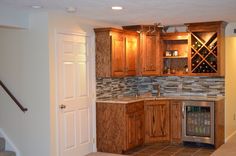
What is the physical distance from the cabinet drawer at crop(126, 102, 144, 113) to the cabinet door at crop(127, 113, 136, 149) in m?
0.09

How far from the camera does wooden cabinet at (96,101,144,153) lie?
6191 mm

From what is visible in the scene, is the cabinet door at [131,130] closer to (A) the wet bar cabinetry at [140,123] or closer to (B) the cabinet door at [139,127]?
(A) the wet bar cabinetry at [140,123]

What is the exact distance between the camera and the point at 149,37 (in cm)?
725

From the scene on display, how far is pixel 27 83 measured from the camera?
17.8 feet

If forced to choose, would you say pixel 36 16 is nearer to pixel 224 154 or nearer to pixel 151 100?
pixel 151 100

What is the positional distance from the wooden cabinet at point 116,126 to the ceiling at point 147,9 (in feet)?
5.17

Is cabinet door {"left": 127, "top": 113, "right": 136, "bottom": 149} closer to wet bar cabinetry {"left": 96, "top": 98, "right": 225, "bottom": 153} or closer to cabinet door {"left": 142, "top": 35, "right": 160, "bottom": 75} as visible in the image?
wet bar cabinetry {"left": 96, "top": 98, "right": 225, "bottom": 153}

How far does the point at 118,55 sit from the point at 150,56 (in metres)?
0.99

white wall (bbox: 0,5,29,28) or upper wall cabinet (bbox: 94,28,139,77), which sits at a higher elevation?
white wall (bbox: 0,5,29,28)

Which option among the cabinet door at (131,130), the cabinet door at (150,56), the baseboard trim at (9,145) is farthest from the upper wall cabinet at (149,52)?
the baseboard trim at (9,145)

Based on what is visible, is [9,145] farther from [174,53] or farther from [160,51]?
[174,53]

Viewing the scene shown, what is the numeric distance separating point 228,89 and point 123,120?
247cm

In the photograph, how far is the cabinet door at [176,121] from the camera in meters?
6.91

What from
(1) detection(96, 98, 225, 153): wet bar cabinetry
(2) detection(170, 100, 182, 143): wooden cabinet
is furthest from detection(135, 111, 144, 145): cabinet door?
(2) detection(170, 100, 182, 143): wooden cabinet
